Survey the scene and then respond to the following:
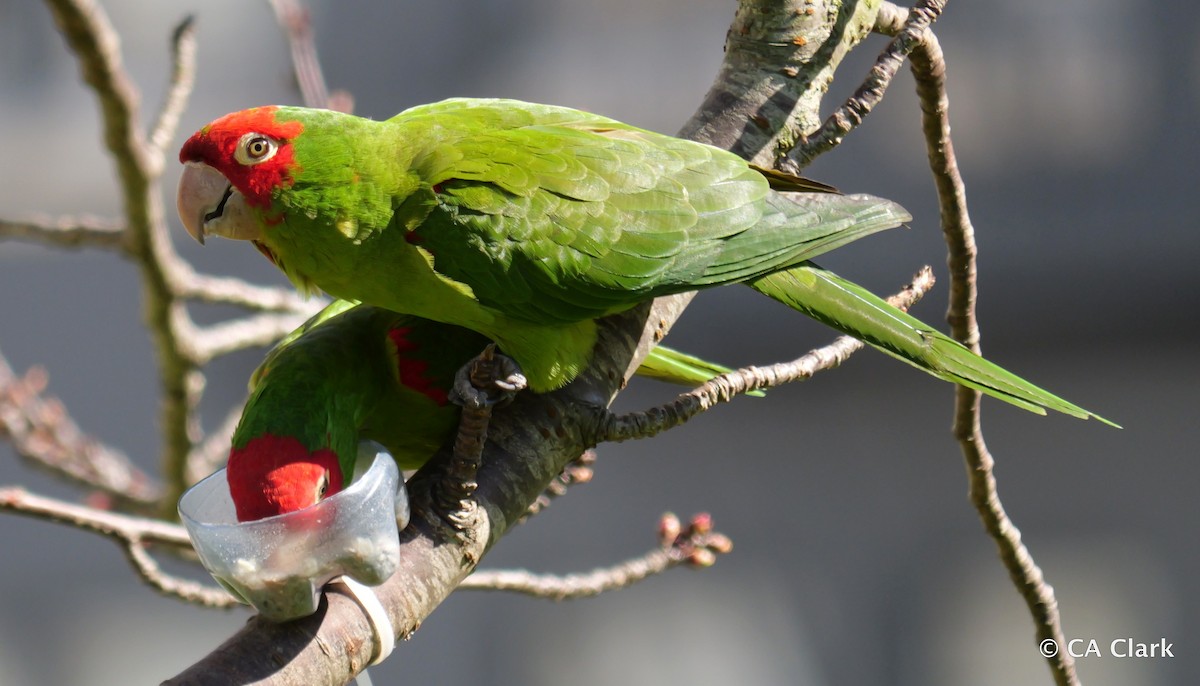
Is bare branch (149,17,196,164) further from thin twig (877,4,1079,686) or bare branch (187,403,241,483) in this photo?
thin twig (877,4,1079,686)

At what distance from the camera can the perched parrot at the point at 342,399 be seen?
166cm

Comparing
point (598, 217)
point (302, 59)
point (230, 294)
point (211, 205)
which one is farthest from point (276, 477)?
point (302, 59)

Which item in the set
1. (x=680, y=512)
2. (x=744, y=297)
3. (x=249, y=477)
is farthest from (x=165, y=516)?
(x=744, y=297)

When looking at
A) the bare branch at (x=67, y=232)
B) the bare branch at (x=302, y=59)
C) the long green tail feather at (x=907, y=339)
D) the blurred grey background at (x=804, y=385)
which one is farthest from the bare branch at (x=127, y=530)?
the blurred grey background at (x=804, y=385)

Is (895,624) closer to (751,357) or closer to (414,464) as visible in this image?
(751,357)

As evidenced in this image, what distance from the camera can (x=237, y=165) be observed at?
1.77m

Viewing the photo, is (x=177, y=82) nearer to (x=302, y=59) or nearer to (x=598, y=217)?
(x=302, y=59)

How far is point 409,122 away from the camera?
1974 millimetres

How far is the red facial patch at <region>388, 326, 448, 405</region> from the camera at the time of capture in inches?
78.8

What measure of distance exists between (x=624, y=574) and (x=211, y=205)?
3.31 feet

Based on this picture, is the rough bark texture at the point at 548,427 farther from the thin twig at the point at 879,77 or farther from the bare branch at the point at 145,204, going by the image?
the bare branch at the point at 145,204

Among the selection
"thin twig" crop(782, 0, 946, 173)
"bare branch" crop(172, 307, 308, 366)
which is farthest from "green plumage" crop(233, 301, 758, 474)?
"thin twig" crop(782, 0, 946, 173)

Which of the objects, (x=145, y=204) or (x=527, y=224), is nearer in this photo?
(x=527, y=224)

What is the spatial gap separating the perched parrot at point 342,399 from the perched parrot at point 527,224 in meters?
0.13
